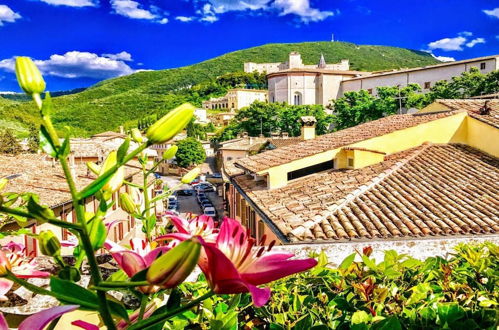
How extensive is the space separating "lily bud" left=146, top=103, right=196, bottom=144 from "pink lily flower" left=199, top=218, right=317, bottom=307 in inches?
8.9

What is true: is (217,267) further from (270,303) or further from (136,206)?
(270,303)

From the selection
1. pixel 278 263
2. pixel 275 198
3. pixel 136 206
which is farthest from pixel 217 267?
pixel 275 198

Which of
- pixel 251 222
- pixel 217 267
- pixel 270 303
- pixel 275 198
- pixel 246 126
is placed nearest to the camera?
pixel 217 267

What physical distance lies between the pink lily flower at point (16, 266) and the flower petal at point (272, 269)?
48 cm

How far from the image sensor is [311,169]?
10.5 metres

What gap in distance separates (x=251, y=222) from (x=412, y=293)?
816 cm

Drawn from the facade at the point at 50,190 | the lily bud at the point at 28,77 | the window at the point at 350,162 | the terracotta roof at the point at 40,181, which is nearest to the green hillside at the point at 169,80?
the terracotta roof at the point at 40,181

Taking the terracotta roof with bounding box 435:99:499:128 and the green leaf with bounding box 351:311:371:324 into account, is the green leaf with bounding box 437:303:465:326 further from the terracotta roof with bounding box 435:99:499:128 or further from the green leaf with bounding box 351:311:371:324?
the terracotta roof with bounding box 435:99:499:128

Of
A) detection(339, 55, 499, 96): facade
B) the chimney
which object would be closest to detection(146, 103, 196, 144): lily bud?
the chimney

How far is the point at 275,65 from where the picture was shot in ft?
370

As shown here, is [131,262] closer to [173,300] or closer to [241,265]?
[173,300]

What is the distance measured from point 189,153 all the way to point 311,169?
40517 millimetres

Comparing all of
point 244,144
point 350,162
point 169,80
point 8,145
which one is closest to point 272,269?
point 350,162

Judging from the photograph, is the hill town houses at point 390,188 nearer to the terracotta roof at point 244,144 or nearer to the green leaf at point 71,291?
the green leaf at point 71,291
